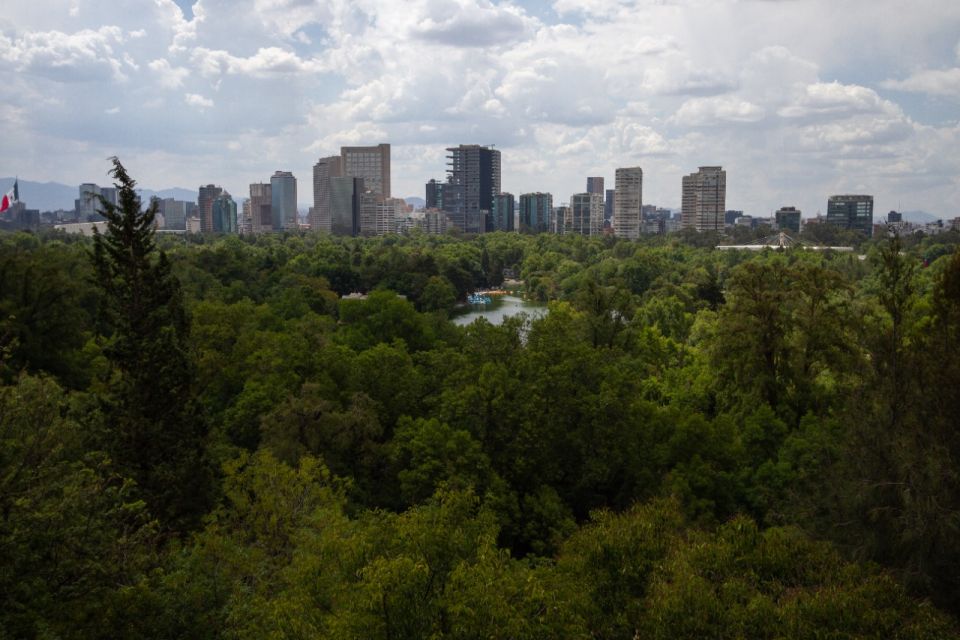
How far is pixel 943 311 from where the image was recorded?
16562 millimetres

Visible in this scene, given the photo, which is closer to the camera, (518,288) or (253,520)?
(253,520)

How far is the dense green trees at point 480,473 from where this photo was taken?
9.69 m

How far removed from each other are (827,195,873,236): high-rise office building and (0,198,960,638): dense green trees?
161m

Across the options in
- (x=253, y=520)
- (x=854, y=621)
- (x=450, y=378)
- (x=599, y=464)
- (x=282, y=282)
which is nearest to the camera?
(x=854, y=621)

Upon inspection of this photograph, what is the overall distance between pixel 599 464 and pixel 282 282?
1672 inches

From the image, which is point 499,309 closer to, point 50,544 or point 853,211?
point 50,544

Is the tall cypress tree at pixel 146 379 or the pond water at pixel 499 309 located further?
the pond water at pixel 499 309

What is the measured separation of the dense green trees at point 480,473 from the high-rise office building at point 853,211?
161055 mm

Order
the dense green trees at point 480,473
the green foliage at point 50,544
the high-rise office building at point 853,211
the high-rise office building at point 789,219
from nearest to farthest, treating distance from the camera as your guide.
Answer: the green foliage at point 50,544, the dense green trees at point 480,473, the high-rise office building at point 853,211, the high-rise office building at point 789,219

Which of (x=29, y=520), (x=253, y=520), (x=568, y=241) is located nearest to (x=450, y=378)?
(x=253, y=520)

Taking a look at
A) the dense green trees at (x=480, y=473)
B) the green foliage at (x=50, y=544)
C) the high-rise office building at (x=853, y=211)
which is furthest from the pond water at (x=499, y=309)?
the high-rise office building at (x=853, y=211)

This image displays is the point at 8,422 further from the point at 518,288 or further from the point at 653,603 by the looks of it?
the point at 518,288

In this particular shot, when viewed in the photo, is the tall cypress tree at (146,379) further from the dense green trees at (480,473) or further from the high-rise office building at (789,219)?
the high-rise office building at (789,219)

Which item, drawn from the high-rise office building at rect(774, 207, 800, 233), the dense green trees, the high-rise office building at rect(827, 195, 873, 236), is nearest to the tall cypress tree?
the dense green trees
